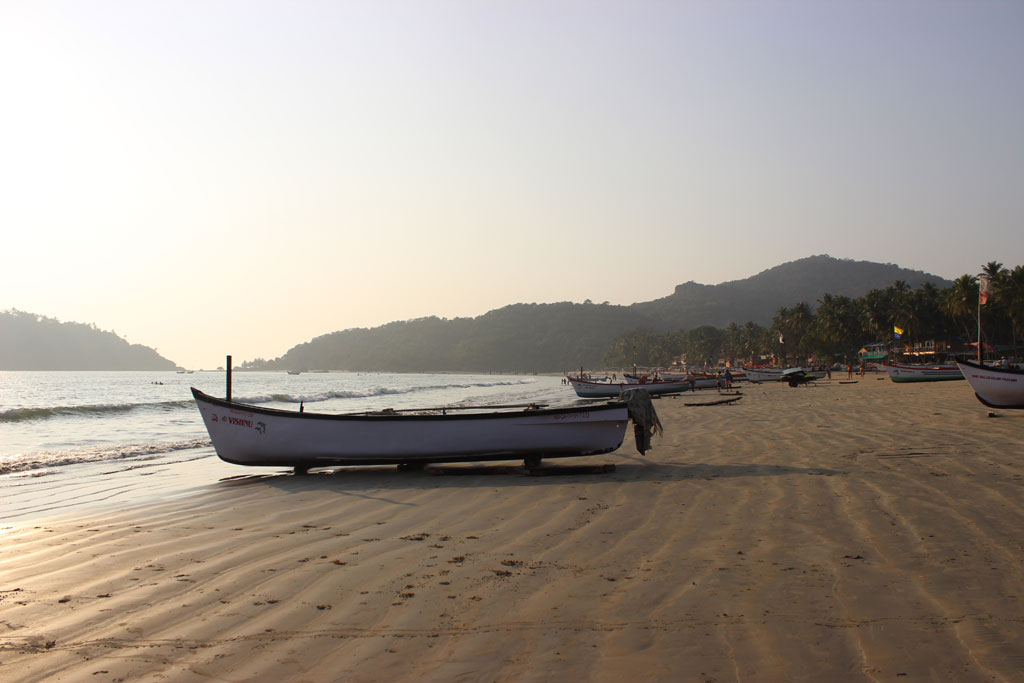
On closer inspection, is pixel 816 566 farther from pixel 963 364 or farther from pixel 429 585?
pixel 963 364

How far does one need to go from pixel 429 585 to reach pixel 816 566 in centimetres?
315

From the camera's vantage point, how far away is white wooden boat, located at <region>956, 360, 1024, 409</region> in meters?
18.2

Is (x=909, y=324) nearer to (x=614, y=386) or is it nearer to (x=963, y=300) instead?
(x=963, y=300)

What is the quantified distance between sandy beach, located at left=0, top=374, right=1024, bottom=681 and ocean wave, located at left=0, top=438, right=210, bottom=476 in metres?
6.64

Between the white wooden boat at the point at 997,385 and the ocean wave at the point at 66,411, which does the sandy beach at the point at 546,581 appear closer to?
the white wooden boat at the point at 997,385

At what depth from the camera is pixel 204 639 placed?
4410 mm

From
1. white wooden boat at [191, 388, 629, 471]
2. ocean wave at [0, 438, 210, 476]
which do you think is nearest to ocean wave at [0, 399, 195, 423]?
ocean wave at [0, 438, 210, 476]

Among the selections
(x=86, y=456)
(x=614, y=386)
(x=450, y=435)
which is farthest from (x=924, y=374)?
(x=86, y=456)

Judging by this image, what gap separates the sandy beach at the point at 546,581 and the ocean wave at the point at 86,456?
664 cm

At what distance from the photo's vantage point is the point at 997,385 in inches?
733

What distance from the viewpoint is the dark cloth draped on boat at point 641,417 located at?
470 inches

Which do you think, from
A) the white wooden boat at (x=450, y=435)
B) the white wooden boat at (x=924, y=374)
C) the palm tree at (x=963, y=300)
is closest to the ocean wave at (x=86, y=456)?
the white wooden boat at (x=450, y=435)

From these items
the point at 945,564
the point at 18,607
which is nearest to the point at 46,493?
the point at 18,607

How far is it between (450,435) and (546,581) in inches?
272
